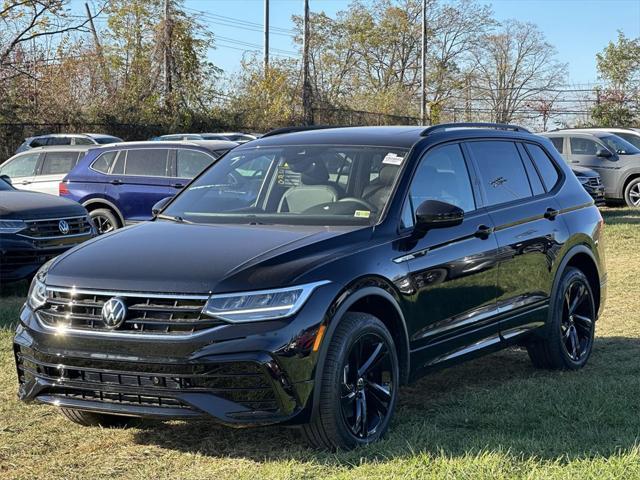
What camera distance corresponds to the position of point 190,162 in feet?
45.1

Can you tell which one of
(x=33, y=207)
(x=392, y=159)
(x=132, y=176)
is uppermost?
(x=392, y=159)

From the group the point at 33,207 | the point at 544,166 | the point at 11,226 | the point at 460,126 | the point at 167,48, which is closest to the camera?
A: the point at 460,126

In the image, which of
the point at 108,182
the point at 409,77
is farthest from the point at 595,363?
the point at 409,77

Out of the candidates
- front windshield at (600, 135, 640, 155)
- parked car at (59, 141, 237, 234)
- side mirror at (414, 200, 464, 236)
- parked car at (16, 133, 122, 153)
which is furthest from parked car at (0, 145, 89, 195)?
side mirror at (414, 200, 464, 236)

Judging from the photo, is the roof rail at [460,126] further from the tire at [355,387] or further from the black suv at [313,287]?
the tire at [355,387]

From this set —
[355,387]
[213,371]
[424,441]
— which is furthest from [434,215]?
[213,371]

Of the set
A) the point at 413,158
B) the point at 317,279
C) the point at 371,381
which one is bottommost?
the point at 371,381

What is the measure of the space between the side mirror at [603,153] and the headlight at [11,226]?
1426cm

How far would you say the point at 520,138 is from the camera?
6.77 metres

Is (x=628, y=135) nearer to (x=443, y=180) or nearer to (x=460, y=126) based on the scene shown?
(x=460, y=126)

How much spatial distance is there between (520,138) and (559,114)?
165 ft

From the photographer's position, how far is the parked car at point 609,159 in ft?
67.2

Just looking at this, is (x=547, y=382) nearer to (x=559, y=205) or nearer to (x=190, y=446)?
(x=559, y=205)

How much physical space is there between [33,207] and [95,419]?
18.2 feet
